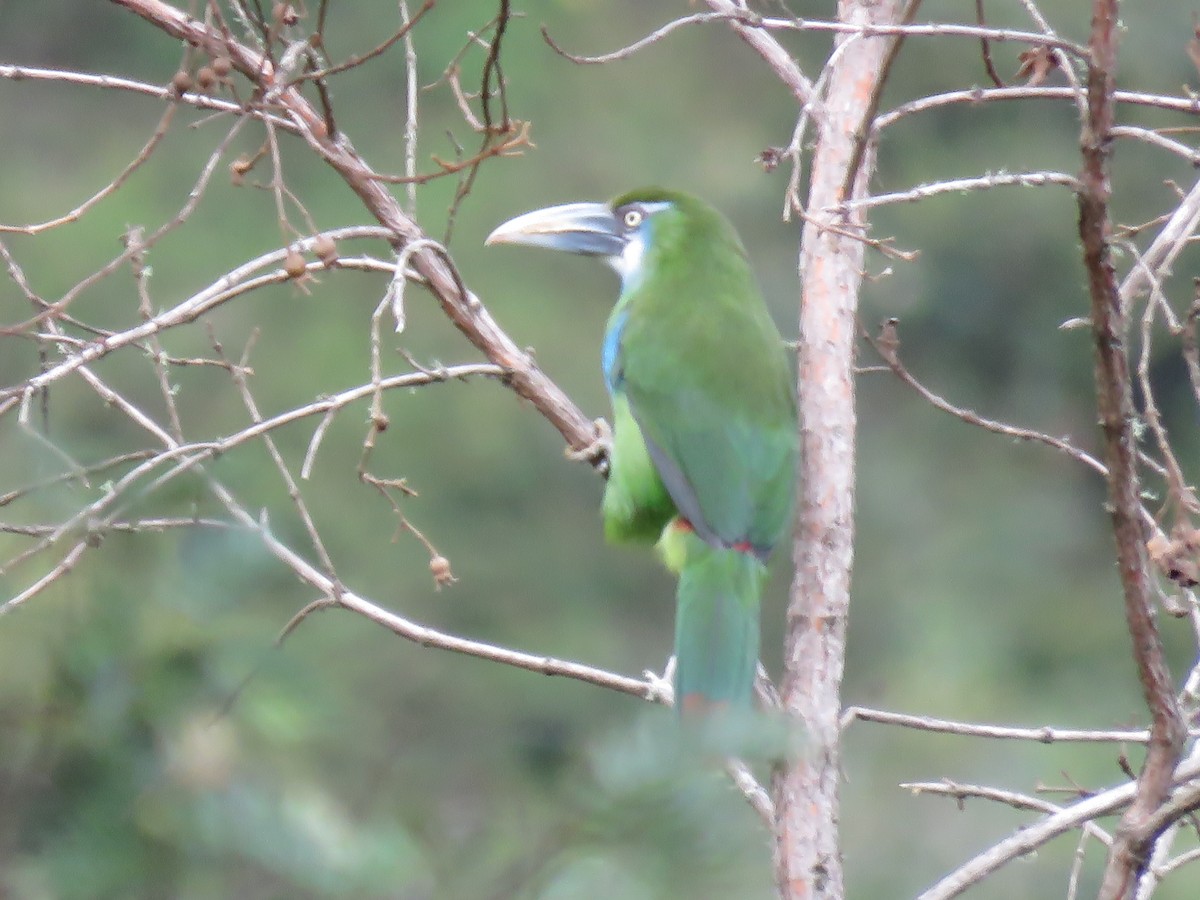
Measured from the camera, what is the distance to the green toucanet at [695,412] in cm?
280

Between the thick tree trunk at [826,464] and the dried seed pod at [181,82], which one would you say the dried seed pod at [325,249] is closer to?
the dried seed pod at [181,82]

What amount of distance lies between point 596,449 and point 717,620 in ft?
1.55

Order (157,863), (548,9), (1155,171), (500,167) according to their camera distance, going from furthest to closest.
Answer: (1155,171) < (500,167) < (548,9) < (157,863)

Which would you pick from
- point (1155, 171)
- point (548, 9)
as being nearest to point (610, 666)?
point (548, 9)

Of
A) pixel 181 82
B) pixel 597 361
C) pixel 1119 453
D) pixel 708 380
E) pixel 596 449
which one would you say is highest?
pixel 181 82

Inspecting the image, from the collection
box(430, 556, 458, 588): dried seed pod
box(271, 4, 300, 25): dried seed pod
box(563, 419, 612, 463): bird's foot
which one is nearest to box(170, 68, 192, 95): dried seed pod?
box(271, 4, 300, 25): dried seed pod

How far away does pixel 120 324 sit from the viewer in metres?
8.38

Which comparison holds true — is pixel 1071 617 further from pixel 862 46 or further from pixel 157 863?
pixel 157 863

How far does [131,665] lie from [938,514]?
9.66 m

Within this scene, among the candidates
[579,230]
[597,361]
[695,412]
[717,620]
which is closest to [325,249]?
[717,620]

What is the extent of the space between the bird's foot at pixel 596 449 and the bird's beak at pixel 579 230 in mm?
548

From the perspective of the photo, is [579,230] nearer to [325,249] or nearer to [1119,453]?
[325,249]

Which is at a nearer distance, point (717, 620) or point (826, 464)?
point (826, 464)

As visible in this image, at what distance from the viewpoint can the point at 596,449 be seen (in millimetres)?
3057
